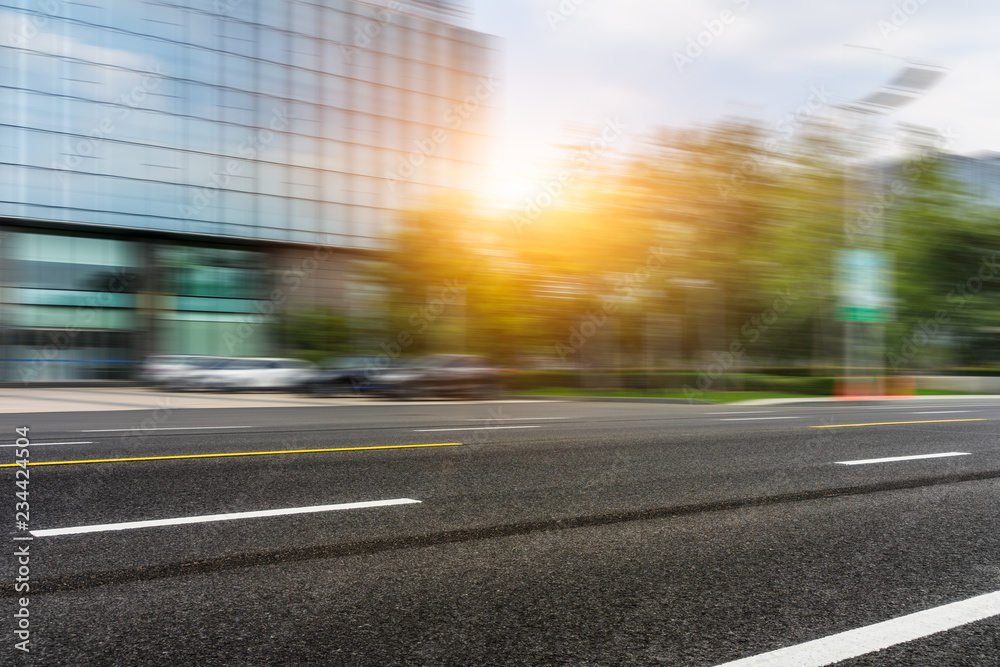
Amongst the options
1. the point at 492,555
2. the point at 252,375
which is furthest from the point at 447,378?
the point at 492,555

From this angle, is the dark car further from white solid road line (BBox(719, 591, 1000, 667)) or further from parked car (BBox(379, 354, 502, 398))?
white solid road line (BBox(719, 591, 1000, 667))

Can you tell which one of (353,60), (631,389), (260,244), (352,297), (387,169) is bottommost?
(631,389)

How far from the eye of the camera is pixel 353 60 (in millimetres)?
53094

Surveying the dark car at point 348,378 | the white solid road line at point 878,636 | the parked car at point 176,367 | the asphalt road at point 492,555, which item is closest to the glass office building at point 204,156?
the parked car at point 176,367

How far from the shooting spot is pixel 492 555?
4414 millimetres

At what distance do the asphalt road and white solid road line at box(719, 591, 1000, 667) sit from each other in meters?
0.06

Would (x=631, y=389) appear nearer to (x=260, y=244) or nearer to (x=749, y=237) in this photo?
(x=749, y=237)

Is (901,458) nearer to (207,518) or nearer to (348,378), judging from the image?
(207,518)

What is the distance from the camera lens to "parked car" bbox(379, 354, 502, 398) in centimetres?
2600

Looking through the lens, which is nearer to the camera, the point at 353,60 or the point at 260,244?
the point at 260,244

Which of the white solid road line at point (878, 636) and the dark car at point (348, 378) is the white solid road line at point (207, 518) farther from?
the dark car at point (348, 378)

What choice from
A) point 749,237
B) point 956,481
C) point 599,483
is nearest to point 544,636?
point 599,483

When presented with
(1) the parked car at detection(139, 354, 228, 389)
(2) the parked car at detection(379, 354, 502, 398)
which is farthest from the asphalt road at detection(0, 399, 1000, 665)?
(1) the parked car at detection(139, 354, 228, 389)

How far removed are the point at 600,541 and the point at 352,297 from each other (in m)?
41.7
